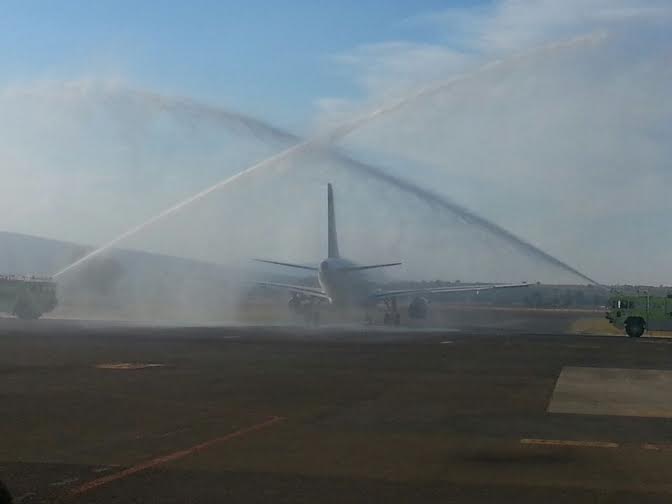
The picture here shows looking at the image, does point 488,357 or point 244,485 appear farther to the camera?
point 488,357

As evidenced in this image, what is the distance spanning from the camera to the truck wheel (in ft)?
164

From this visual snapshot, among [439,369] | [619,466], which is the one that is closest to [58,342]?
[439,369]

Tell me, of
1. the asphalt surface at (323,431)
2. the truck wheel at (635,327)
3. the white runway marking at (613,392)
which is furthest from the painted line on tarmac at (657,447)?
the truck wheel at (635,327)

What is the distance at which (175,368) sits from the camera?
24516 millimetres

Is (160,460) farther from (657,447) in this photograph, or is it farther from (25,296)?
(25,296)

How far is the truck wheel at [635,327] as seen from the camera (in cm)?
5006

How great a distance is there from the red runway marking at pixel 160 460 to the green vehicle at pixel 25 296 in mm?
49741

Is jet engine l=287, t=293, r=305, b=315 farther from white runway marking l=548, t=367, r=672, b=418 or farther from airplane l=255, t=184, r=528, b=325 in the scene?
white runway marking l=548, t=367, r=672, b=418

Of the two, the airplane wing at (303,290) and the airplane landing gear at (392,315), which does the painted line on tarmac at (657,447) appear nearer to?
the airplane landing gear at (392,315)

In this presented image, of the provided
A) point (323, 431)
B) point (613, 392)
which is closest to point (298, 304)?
point (613, 392)

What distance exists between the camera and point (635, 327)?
164ft

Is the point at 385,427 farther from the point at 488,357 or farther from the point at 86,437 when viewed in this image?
the point at 488,357

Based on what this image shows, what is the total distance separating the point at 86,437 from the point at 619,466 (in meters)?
7.72

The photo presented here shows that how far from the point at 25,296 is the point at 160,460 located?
2070 inches
